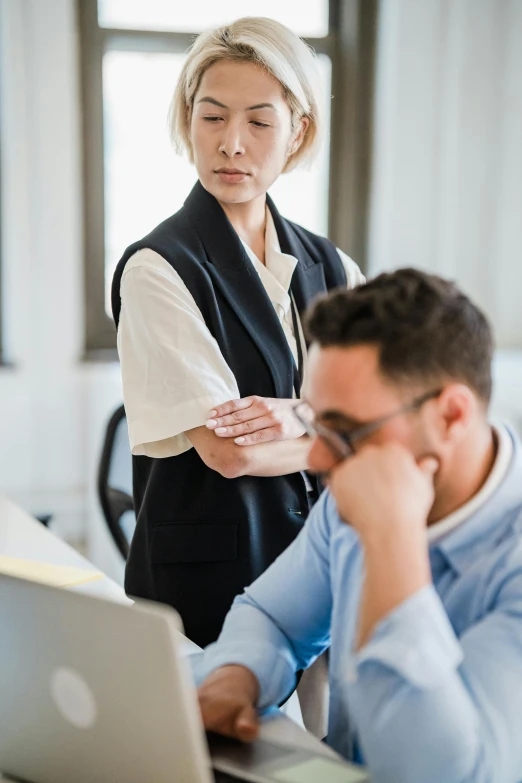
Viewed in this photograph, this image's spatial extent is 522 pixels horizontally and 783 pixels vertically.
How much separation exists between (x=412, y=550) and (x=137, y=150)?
329cm

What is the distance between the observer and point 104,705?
935 mm

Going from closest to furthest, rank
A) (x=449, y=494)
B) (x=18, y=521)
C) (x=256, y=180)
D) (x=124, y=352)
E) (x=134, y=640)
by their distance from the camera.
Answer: (x=134, y=640), (x=449, y=494), (x=124, y=352), (x=256, y=180), (x=18, y=521)

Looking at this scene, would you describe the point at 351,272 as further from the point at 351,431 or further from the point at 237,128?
the point at 351,431

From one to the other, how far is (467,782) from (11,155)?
331 cm

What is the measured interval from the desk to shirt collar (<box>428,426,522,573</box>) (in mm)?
305

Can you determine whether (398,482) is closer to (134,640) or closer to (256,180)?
(134,640)

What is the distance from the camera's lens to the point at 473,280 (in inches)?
166

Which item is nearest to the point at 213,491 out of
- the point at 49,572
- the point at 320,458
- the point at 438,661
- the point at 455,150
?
the point at 49,572

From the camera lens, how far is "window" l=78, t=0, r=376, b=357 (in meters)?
3.89

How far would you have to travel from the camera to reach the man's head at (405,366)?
1.09m

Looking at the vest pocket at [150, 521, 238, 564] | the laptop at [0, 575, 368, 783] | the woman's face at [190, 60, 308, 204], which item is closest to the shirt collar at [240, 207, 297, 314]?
the woman's face at [190, 60, 308, 204]

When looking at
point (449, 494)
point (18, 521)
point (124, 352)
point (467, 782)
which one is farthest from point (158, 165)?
point (467, 782)

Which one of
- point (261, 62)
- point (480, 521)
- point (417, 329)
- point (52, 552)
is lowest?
point (52, 552)

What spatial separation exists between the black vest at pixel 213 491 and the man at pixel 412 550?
40 cm
